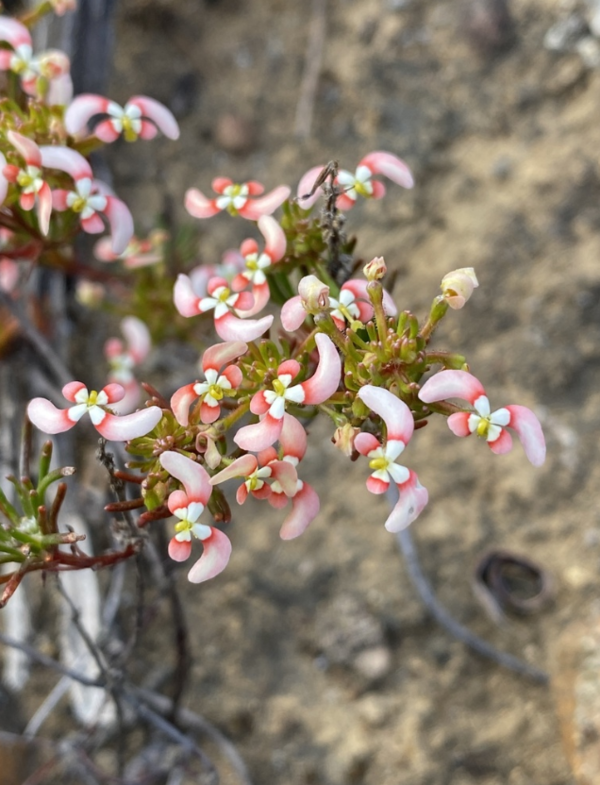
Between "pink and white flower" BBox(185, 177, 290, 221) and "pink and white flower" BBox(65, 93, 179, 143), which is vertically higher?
"pink and white flower" BBox(65, 93, 179, 143)

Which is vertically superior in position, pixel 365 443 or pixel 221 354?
pixel 221 354

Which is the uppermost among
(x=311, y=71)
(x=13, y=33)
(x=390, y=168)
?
(x=311, y=71)

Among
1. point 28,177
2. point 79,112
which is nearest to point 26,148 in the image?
point 28,177

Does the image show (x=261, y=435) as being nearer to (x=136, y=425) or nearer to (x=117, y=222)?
(x=136, y=425)

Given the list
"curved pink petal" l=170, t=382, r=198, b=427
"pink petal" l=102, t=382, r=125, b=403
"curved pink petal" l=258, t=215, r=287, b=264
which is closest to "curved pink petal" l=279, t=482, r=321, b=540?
"curved pink petal" l=170, t=382, r=198, b=427

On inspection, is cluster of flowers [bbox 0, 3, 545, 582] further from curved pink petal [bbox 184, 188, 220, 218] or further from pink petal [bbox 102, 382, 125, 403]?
curved pink petal [bbox 184, 188, 220, 218]
